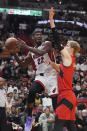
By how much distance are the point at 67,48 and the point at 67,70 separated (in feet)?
1.28

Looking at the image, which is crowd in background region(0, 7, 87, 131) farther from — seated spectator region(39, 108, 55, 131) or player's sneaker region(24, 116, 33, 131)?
player's sneaker region(24, 116, 33, 131)

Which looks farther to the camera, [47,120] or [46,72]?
[47,120]

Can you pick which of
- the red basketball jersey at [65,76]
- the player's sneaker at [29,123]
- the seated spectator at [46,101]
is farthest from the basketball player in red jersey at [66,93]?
the seated spectator at [46,101]

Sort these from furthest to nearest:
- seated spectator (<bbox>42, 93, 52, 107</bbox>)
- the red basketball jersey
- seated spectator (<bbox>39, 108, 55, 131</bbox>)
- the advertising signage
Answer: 1. the advertising signage
2. seated spectator (<bbox>42, 93, 52, 107</bbox>)
3. seated spectator (<bbox>39, 108, 55, 131</bbox>)
4. the red basketball jersey

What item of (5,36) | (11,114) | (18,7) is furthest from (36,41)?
(18,7)

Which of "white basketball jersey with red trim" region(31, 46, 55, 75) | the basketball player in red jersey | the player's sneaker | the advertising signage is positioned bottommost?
the player's sneaker

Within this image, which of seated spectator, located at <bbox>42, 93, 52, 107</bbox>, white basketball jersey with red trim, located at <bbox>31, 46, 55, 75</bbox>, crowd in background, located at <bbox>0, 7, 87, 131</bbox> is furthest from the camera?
seated spectator, located at <bbox>42, 93, 52, 107</bbox>

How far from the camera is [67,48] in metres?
5.70

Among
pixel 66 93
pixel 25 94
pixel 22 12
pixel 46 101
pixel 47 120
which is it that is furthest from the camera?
pixel 22 12

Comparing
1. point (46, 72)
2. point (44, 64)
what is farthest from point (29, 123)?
point (44, 64)

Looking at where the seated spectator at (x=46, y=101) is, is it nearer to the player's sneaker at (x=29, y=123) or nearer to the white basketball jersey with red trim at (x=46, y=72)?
the player's sneaker at (x=29, y=123)

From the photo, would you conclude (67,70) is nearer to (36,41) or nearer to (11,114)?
(36,41)

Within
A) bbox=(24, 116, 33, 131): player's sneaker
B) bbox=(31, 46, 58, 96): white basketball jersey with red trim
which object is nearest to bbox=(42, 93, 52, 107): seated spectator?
bbox=(24, 116, 33, 131): player's sneaker

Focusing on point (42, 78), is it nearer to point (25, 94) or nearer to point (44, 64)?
point (44, 64)
